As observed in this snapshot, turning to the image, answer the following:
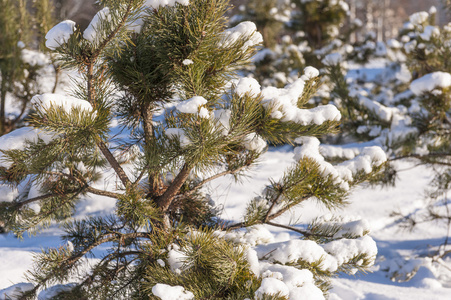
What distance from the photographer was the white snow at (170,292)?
1.15 m

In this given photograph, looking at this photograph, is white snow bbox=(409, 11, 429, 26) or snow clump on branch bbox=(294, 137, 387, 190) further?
white snow bbox=(409, 11, 429, 26)

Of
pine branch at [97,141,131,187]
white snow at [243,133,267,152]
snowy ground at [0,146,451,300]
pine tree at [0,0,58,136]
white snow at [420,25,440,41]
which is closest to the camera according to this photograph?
pine branch at [97,141,131,187]

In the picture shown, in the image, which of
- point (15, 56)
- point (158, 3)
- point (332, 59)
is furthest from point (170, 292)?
point (15, 56)

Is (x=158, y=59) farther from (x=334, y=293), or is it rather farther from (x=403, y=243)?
(x=403, y=243)

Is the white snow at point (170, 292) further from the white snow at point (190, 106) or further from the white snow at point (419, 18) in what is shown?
the white snow at point (419, 18)

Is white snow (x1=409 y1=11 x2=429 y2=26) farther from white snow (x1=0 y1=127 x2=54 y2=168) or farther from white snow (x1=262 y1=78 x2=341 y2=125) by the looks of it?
white snow (x1=0 y1=127 x2=54 y2=168)

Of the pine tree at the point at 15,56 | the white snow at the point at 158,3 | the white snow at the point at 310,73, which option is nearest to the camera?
the white snow at the point at 158,3

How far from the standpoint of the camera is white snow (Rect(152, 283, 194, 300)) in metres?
1.15

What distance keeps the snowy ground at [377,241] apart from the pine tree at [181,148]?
23 centimetres

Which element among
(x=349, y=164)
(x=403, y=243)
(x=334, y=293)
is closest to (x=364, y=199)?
(x=403, y=243)

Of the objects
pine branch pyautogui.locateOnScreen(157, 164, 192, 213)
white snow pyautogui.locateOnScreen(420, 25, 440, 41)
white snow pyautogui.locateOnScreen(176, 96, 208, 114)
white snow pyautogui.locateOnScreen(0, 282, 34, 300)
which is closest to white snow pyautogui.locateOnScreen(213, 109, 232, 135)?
white snow pyautogui.locateOnScreen(176, 96, 208, 114)

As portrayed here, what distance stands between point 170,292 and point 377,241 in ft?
11.5

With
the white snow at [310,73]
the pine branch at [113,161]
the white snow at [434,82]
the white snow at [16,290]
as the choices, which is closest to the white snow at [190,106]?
the pine branch at [113,161]

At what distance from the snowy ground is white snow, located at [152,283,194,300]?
1.96 ft
